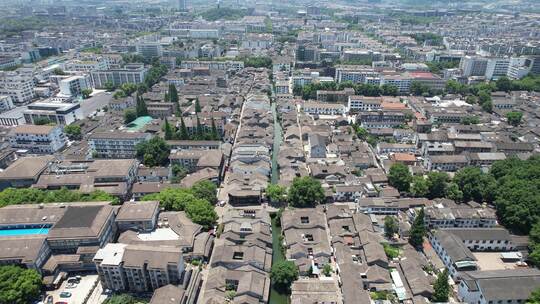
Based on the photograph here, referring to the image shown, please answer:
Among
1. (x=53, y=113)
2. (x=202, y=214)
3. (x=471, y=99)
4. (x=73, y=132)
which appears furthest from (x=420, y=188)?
(x=53, y=113)

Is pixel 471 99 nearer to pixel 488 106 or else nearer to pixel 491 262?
pixel 488 106

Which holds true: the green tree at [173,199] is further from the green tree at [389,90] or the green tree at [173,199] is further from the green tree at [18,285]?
the green tree at [389,90]

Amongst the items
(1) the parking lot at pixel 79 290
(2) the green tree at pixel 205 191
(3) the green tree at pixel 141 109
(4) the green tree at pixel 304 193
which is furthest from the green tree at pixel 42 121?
(4) the green tree at pixel 304 193

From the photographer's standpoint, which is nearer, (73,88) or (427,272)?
(427,272)

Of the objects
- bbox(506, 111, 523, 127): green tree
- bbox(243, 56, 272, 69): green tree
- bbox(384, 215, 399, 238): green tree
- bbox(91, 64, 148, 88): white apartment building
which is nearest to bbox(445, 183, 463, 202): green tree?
bbox(384, 215, 399, 238): green tree

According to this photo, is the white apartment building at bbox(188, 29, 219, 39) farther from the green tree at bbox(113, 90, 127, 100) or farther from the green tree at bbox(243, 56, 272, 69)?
the green tree at bbox(113, 90, 127, 100)

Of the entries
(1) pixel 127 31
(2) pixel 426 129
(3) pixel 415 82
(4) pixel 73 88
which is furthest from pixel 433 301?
(1) pixel 127 31

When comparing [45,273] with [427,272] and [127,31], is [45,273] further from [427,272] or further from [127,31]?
[127,31]
